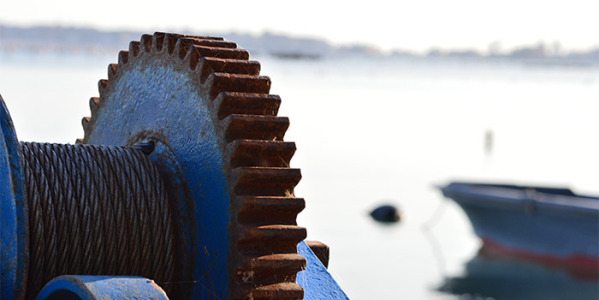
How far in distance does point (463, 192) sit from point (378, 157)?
2007cm

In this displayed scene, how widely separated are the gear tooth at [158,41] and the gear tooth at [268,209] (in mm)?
779

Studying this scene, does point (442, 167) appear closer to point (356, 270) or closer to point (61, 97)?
point (356, 270)

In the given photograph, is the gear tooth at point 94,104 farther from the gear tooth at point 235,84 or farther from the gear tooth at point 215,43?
the gear tooth at point 235,84

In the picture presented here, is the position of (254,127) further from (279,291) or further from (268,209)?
(279,291)

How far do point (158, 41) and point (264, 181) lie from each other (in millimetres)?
773

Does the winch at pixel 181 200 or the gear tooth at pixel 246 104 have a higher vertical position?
the gear tooth at pixel 246 104

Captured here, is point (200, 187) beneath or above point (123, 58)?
beneath

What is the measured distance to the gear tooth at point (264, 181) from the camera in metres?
3.29

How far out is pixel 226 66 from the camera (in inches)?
139

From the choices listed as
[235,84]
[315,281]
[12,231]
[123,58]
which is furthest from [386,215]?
[12,231]

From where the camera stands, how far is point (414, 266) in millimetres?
21750

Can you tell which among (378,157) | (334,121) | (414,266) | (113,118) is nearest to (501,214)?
(414,266)

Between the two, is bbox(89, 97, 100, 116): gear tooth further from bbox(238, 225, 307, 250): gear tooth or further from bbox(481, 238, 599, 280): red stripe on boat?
bbox(481, 238, 599, 280): red stripe on boat

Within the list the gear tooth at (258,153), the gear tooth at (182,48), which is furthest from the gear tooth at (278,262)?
the gear tooth at (182,48)
